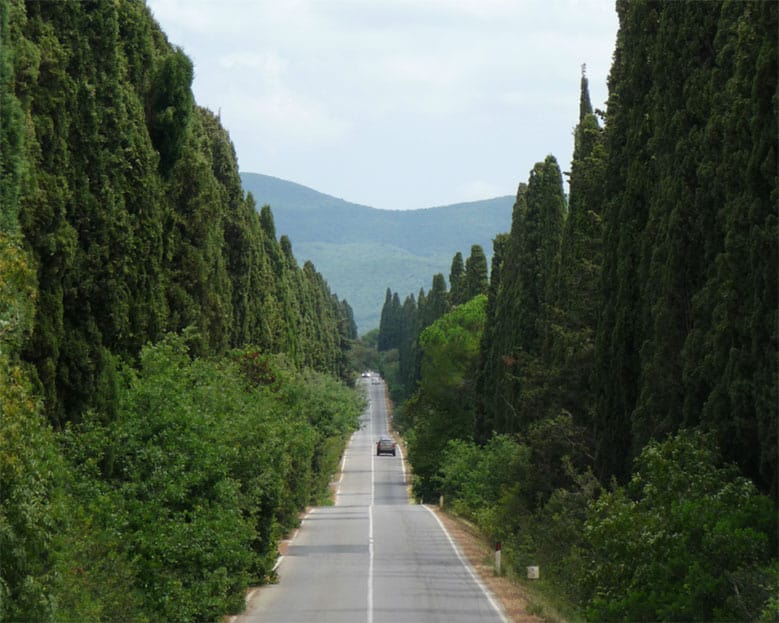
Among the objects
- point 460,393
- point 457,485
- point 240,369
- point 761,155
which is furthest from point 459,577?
point 460,393

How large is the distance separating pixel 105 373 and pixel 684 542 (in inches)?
354

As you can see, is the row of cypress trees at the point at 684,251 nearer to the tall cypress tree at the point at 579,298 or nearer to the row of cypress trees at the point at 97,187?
the tall cypress tree at the point at 579,298

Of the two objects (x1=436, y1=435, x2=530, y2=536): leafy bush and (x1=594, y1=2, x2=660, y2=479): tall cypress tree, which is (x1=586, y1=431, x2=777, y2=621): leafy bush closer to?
(x1=594, y1=2, x2=660, y2=479): tall cypress tree

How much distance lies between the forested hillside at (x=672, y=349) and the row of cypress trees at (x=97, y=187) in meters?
8.07

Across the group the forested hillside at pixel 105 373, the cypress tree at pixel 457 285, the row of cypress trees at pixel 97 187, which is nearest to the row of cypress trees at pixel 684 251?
the forested hillside at pixel 105 373

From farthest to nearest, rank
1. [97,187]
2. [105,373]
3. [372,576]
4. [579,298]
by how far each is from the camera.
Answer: [579,298]
[372,576]
[97,187]
[105,373]

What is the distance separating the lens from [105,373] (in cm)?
1953

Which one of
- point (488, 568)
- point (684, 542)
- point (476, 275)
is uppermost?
point (476, 275)

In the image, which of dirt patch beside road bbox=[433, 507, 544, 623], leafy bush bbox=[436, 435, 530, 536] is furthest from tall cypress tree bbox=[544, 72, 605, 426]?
dirt patch beside road bbox=[433, 507, 544, 623]

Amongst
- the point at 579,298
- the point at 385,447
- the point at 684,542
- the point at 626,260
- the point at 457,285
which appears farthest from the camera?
the point at 385,447

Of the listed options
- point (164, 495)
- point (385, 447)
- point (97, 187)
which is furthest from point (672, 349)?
point (385, 447)

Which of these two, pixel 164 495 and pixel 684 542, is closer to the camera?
pixel 684 542

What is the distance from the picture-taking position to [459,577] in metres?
30.6

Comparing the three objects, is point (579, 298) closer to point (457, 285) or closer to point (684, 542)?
point (684, 542)
